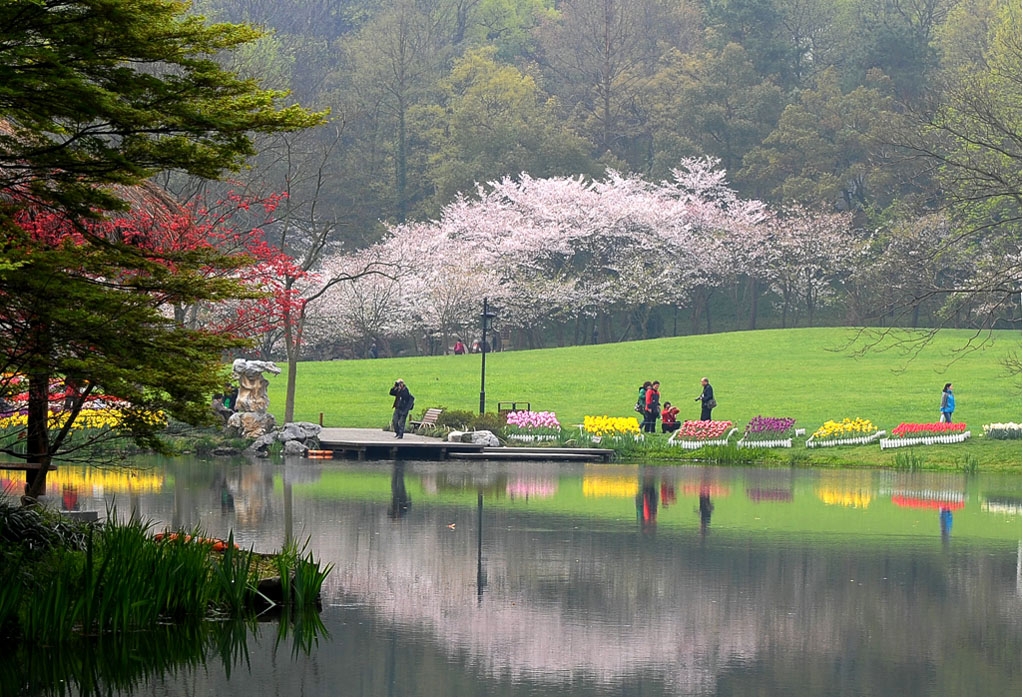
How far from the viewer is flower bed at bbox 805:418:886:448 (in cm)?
3578

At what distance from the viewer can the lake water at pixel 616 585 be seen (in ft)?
33.4

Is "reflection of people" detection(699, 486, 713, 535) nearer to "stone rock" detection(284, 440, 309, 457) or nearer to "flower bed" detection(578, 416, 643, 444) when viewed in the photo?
"flower bed" detection(578, 416, 643, 444)

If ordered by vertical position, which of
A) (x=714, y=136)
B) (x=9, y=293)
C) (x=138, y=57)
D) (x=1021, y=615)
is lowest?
(x=1021, y=615)

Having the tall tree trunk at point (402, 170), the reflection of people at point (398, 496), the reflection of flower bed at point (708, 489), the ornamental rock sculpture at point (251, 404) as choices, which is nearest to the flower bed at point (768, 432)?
the reflection of flower bed at point (708, 489)

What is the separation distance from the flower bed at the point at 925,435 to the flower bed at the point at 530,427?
29.0ft

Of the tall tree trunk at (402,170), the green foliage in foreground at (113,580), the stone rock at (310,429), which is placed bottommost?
the green foliage in foreground at (113,580)

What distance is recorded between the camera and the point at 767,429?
118 feet

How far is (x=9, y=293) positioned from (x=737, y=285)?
66.5 metres

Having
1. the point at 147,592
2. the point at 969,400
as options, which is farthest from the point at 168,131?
the point at 969,400

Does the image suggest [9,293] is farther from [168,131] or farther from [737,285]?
[737,285]

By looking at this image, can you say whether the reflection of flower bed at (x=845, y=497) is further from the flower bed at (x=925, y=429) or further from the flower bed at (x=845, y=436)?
the flower bed at (x=925, y=429)

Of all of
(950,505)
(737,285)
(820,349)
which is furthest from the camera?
(737,285)

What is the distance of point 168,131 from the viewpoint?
38.1ft

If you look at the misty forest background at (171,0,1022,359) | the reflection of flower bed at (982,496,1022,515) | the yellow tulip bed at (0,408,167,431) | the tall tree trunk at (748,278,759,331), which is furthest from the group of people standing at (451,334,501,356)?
the reflection of flower bed at (982,496,1022,515)
